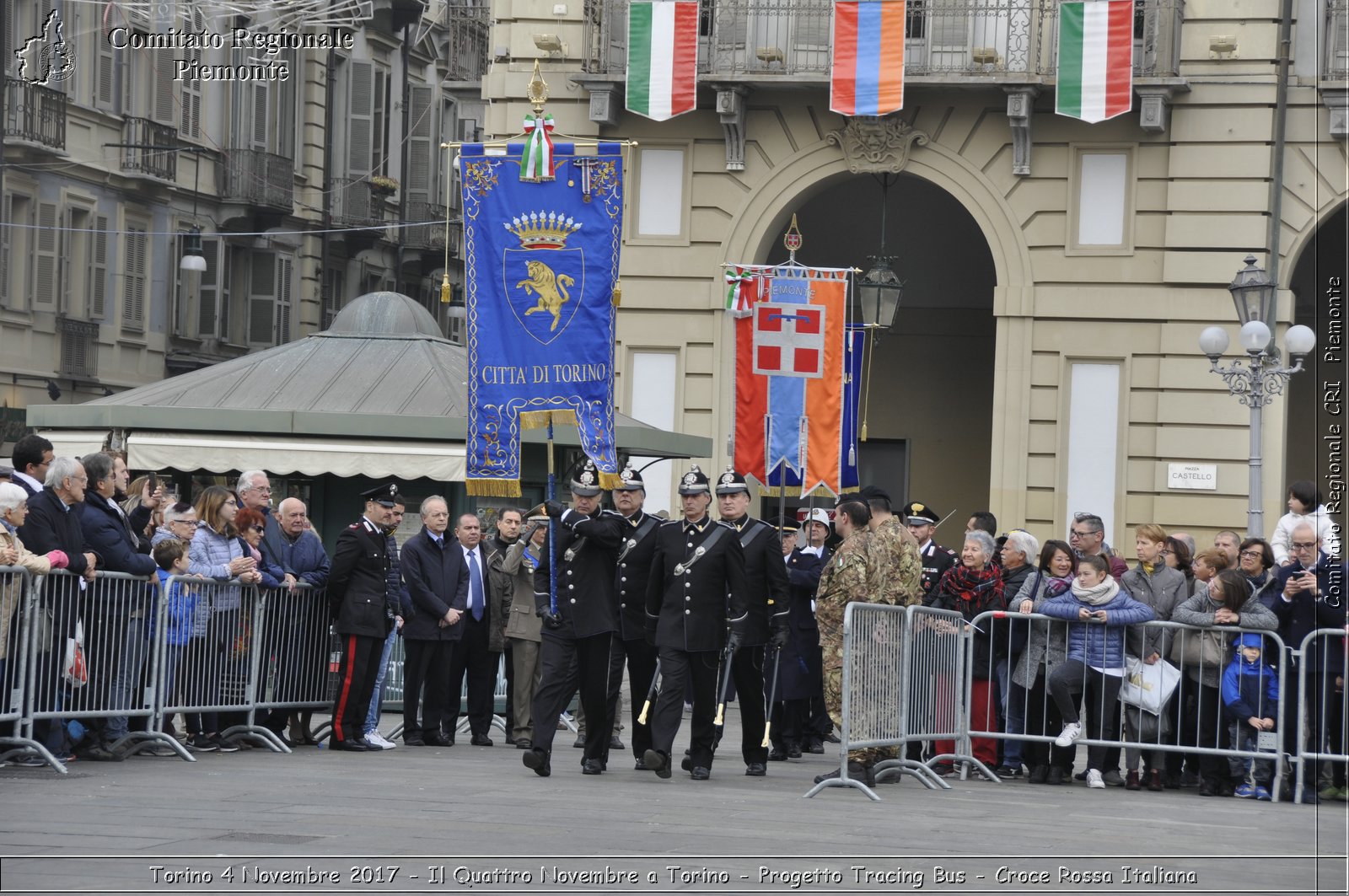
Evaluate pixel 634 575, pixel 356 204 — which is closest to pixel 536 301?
pixel 634 575

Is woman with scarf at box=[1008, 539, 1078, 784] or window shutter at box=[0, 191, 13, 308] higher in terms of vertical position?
window shutter at box=[0, 191, 13, 308]

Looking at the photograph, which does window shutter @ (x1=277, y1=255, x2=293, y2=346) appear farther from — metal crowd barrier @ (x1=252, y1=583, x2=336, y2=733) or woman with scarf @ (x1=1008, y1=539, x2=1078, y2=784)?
woman with scarf @ (x1=1008, y1=539, x2=1078, y2=784)

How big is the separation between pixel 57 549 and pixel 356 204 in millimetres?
30328

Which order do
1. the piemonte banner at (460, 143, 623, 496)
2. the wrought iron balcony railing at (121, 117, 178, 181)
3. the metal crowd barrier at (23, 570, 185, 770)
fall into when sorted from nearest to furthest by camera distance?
the metal crowd barrier at (23, 570, 185, 770)
the piemonte banner at (460, 143, 623, 496)
the wrought iron balcony railing at (121, 117, 178, 181)

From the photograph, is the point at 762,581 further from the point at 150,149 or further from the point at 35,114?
the point at 150,149

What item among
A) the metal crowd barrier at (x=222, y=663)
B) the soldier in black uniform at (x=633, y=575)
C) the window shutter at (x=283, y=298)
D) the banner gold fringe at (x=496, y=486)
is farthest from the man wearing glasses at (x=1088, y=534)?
the window shutter at (x=283, y=298)

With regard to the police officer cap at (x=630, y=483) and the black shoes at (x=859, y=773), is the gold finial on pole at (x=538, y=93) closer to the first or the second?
the police officer cap at (x=630, y=483)

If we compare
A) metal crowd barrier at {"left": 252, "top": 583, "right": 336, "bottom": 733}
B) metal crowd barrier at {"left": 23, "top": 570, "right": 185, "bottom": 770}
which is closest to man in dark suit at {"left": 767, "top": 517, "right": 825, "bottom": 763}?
metal crowd barrier at {"left": 252, "top": 583, "right": 336, "bottom": 733}

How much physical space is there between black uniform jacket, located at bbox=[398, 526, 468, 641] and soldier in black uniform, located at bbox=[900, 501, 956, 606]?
324cm

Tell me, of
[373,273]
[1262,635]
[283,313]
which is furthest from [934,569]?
[373,273]

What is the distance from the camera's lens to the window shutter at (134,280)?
1403 inches

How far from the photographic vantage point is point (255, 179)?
38.6 meters

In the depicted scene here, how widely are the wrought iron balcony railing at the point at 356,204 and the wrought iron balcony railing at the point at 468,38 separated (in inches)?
114

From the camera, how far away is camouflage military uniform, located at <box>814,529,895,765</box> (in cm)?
1286
